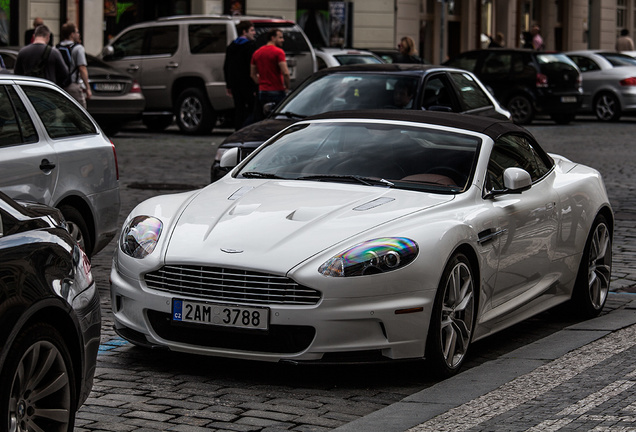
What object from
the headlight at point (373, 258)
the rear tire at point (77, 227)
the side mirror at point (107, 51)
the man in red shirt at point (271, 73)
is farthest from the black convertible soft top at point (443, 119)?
the side mirror at point (107, 51)

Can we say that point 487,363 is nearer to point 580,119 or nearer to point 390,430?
point 390,430

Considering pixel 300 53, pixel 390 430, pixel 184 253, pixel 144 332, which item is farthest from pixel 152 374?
pixel 300 53

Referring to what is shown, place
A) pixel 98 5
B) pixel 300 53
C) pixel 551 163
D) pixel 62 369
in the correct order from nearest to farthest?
pixel 62 369 → pixel 551 163 → pixel 300 53 → pixel 98 5

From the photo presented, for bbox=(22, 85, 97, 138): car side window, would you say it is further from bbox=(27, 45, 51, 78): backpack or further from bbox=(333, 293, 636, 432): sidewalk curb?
bbox=(27, 45, 51, 78): backpack

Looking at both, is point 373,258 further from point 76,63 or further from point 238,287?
point 76,63

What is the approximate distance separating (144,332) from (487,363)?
5.81 feet

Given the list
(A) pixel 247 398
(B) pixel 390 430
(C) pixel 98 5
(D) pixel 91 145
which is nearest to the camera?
(B) pixel 390 430

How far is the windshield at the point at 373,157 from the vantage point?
286 inches

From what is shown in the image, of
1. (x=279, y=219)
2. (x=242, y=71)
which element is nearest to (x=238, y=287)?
(x=279, y=219)

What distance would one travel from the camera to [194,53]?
77.1 feet

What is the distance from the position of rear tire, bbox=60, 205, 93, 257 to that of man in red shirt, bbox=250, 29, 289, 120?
951cm

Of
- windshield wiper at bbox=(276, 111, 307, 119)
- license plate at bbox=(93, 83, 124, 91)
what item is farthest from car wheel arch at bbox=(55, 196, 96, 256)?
license plate at bbox=(93, 83, 124, 91)

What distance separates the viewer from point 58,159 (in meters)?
8.62

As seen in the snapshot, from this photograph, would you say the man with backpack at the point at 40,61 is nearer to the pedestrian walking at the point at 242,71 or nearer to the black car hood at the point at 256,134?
the pedestrian walking at the point at 242,71
